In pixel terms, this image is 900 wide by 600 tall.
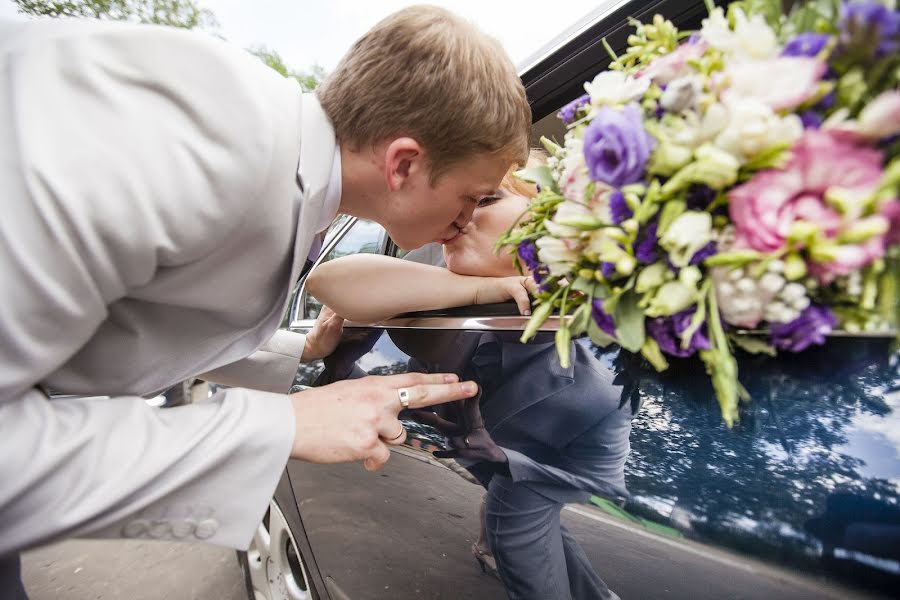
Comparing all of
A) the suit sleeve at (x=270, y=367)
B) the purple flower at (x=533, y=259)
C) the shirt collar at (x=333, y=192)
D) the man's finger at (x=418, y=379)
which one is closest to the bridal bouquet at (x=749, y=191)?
the purple flower at (x=533, y=259)

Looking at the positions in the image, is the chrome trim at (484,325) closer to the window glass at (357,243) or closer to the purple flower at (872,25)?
the purple flower at (872,25)

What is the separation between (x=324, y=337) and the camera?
1.83 meters

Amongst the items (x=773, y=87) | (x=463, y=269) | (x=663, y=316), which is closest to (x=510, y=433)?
(x=663, y=316)

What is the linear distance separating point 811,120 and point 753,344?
30 centimetres

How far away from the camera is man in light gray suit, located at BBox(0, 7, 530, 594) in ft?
2.70

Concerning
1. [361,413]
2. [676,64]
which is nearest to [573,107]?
[676,64]

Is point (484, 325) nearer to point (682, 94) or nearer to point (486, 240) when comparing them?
point (486, 240)

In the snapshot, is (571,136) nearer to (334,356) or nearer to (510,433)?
(510,433)

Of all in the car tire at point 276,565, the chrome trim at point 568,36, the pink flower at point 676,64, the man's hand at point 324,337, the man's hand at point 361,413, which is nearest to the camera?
the pink flower at point 676,64

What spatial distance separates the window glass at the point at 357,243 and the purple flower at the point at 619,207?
1.51m

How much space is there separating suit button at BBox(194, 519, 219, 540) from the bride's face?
876mm

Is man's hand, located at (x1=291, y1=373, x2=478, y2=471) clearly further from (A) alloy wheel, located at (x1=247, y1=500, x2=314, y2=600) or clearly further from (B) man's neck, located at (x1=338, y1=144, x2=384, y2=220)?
(A) alloy wheel, located at (x1=247, y1=500, x2=314, y2=600)

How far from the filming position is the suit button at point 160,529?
1.03m

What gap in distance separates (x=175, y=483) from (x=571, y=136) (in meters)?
1.00
